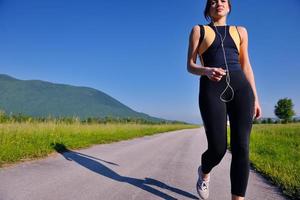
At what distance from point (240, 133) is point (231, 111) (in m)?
0.24

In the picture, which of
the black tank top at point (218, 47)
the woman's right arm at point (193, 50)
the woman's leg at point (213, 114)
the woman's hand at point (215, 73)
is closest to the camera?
the woman's hand at point (215, 73)

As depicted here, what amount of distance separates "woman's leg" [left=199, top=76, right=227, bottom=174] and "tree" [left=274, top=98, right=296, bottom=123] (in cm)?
10353

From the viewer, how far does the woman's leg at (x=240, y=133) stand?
303 cm

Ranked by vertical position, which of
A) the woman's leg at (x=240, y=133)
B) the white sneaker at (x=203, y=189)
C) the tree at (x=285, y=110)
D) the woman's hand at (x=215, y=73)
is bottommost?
the white sneaker at (x=203, y=189)

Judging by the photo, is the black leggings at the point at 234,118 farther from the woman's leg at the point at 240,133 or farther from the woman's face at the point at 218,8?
the woman's face at the point at 218,8

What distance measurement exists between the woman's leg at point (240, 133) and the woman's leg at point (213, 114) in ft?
0.35

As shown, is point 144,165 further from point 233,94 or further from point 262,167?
point 233,94

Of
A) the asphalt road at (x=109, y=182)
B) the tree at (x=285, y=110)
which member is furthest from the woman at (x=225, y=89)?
the tree at (x=285, y=110)

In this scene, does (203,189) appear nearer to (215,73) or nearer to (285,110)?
(215,73)

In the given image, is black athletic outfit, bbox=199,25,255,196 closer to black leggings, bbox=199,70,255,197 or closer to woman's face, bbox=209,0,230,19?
black leggings, bbox=199,70,255,197

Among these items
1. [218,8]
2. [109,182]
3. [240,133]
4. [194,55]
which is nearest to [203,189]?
[240,133]

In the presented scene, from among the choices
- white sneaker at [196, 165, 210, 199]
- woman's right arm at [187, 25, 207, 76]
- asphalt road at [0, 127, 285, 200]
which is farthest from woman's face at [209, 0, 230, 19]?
asphalt road at [0, 127, 285, 200]

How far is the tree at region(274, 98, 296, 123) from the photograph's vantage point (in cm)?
9988

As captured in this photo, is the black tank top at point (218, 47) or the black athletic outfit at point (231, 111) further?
the black tank top at point (218, 47)
